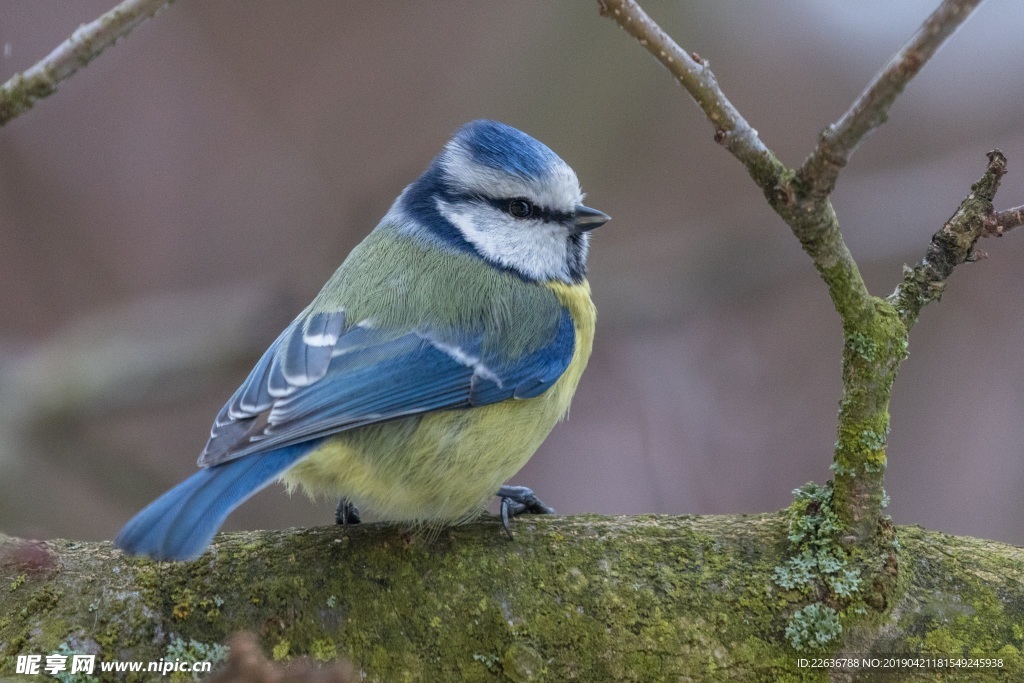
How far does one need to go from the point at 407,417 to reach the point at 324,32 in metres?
2.95

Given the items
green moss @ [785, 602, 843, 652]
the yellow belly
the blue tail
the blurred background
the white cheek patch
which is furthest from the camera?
the blurred background

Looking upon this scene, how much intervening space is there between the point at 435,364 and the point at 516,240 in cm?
51

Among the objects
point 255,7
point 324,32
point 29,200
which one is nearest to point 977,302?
point 324,32

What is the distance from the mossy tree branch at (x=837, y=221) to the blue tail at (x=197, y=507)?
101 cm

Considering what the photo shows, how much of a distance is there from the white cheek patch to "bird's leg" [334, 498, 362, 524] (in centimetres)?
69

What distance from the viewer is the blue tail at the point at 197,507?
4.94ft

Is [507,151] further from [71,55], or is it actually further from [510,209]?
[71,55]

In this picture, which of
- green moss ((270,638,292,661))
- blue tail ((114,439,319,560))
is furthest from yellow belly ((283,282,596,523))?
green moss ((270,638,292,661))

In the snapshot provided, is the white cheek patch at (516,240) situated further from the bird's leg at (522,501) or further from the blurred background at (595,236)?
the blurred background at (595,236)

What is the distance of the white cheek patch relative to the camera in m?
2.35

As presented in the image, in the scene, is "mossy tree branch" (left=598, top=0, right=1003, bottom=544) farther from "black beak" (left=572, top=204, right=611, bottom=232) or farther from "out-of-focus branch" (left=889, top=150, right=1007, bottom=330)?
"black beak" (left=572, top=204, right=611, bottom=232)

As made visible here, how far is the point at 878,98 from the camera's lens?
4.14 feet

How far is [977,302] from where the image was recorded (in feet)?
12.5

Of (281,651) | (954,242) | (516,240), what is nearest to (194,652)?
(281,651)
